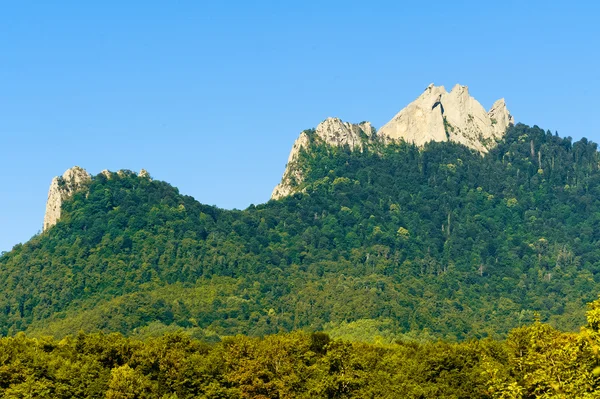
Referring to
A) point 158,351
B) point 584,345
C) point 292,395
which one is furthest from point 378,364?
point 584,345

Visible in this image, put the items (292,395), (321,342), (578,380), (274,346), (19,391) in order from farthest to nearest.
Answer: (321,342)
(274,346)
(292,395)
(19,391)
(578,380)

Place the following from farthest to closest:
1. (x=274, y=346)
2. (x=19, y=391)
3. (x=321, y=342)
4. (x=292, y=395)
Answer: (x=321, y=342) < (x=274, y=346) < (x=292, y=395) < (x=19, y=391)

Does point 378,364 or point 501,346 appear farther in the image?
point 501,346

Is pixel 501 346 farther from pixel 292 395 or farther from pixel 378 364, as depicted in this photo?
pixel 292 395

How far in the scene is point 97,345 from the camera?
125000mm

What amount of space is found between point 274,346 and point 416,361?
1735cm

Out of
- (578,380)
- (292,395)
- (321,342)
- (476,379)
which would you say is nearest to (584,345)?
(578,380)

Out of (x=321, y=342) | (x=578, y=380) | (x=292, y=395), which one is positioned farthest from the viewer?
(x=321, y=342)

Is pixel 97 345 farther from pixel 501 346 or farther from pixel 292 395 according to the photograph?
pixel 501 346

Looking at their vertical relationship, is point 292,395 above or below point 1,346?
below

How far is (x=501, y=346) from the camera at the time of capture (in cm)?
14088

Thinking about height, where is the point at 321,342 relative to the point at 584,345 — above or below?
above

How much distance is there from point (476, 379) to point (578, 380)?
7467 cm

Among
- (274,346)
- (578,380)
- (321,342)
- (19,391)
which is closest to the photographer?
(578,380)
